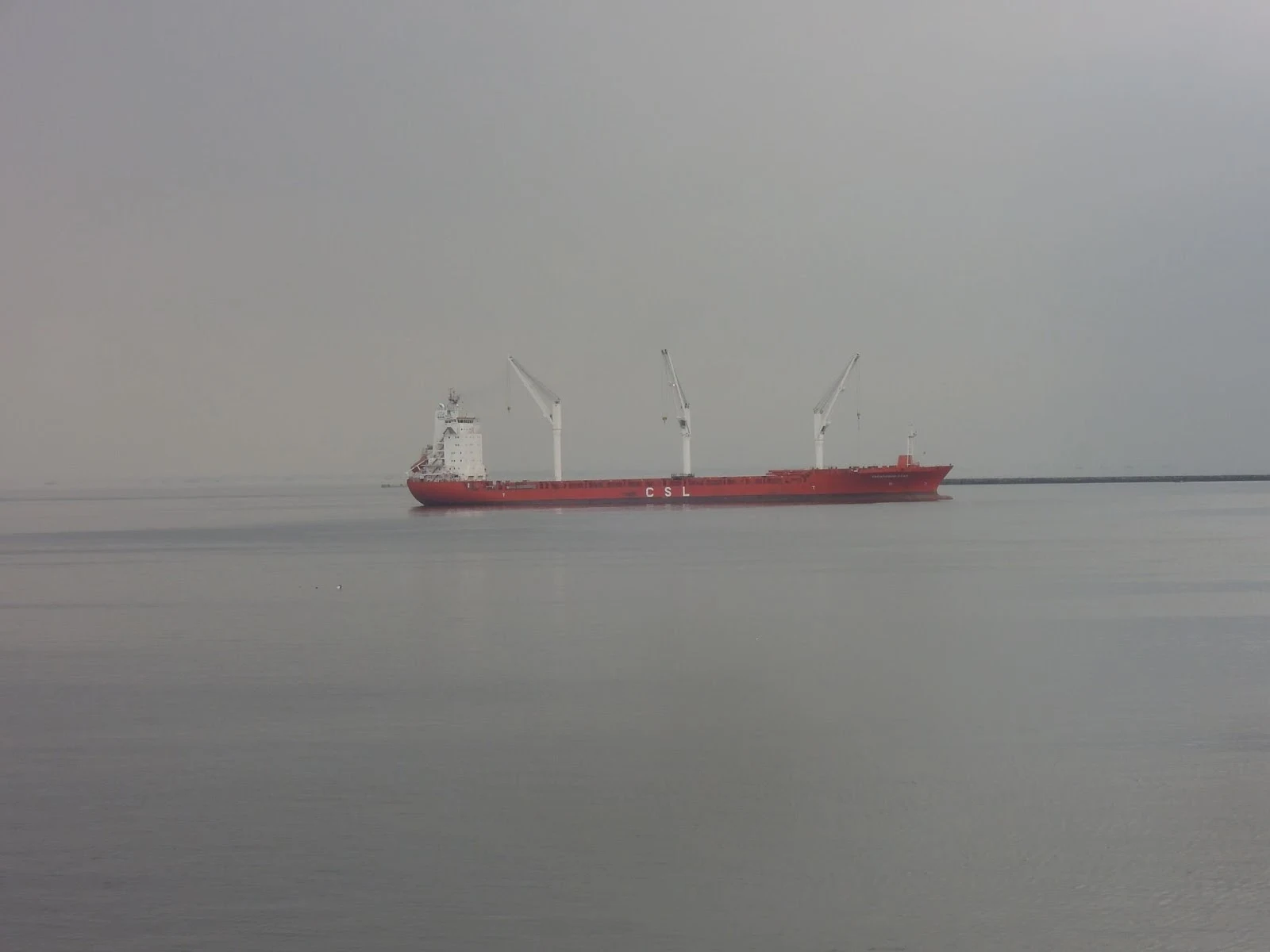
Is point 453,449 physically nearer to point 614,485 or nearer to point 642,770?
point 614,485

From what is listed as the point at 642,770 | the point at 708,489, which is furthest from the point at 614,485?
the point at 642,770

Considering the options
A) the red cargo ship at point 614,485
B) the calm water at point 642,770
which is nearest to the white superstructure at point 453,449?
the red cargo ship at point 614,485

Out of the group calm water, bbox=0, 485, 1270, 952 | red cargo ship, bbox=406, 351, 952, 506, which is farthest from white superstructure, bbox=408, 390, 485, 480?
calm water, bbox=0, 485, 1270, 952

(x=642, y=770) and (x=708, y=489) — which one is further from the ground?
(x=708, y=489)

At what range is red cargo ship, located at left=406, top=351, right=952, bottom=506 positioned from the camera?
73875 mm

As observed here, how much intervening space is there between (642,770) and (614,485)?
6667cm

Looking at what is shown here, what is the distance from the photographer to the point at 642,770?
11.4 m

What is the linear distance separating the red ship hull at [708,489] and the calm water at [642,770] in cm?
4655

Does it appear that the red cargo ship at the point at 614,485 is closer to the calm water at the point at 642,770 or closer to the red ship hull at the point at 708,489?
the red ship hull at the point at 708,489

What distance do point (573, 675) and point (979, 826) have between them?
814cm

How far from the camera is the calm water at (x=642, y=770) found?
782 cm

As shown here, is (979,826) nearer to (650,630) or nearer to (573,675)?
(573,675)

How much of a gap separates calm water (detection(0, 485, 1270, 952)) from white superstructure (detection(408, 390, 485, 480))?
150 ft

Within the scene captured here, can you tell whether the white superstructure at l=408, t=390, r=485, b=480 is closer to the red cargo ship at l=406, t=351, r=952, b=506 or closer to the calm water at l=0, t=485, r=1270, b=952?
the red cargo ship at l=406, t=351, r=952, b=506
